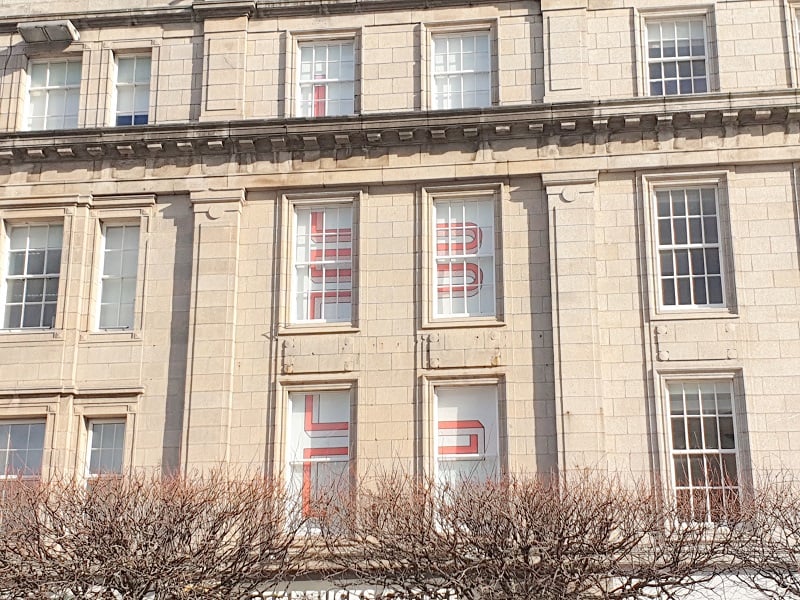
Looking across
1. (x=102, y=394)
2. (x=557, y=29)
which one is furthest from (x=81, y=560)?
(x=557, y=29)

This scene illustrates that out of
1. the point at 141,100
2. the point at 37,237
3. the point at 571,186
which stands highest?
the point at 141,100

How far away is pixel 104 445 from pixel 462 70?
35.3 ft

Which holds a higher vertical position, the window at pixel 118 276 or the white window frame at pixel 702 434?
the window at pixel 118 276

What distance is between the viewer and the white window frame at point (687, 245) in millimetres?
23875

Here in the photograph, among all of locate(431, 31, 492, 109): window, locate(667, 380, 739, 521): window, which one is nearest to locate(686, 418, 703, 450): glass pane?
locate(667, 380, 739, 521): window

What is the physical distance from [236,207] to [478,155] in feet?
16.7

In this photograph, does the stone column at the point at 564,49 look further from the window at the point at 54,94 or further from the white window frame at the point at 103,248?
the window at the point at 54,94

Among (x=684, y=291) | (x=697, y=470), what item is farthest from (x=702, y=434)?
(x=684, y=291)

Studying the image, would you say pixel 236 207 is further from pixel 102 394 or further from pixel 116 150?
pixel 102 394

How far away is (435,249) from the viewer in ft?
82.3

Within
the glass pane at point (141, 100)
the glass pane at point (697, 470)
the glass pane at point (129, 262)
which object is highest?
the glass pane at point (141, 100)

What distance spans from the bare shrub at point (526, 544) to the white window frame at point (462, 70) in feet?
28.8

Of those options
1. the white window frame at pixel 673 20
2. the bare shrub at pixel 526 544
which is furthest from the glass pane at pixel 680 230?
the bare shrub at pixel 526 544

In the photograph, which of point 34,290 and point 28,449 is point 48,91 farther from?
point 28,449
